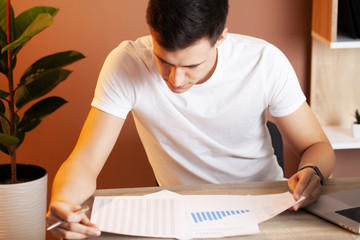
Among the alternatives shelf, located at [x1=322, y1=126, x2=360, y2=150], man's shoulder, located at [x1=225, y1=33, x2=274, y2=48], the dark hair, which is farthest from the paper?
shelf, located at [x1=322, y1=126, x2=360, y2=150]

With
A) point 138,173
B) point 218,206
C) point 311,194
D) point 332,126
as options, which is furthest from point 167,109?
point 332,126

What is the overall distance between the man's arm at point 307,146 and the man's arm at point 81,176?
543mm

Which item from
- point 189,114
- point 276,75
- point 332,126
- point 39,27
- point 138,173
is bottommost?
point 138,173

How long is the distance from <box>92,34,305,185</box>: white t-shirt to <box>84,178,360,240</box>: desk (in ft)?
0.89

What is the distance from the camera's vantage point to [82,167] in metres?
1.37

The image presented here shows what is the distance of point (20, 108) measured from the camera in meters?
1.95

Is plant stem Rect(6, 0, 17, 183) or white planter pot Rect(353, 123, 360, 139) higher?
plant stem Rect(6, 0, 17, 183)

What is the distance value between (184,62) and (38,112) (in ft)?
2.95

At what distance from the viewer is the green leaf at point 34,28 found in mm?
1739

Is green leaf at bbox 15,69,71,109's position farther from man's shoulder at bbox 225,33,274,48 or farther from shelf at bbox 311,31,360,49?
shelf at bbox 311,31,360,49

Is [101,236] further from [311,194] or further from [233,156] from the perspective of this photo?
[233,156]

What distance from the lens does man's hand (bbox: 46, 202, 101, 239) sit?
1.07m

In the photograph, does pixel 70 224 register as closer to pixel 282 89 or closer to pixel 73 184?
pixel 73 184

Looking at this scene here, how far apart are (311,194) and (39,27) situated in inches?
43.8
